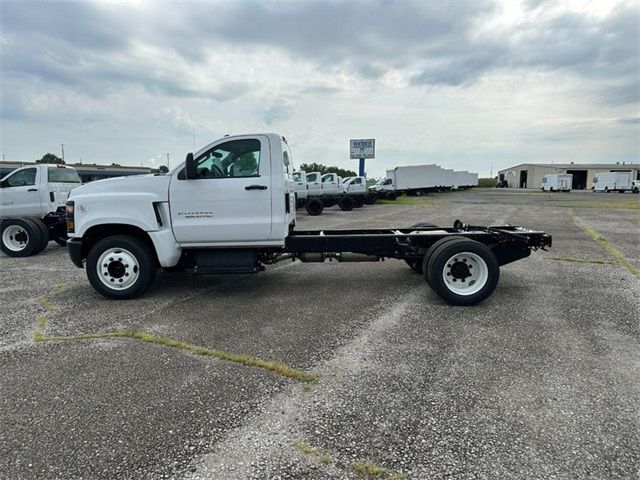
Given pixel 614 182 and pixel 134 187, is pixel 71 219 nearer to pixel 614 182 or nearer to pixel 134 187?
pixel 134 187

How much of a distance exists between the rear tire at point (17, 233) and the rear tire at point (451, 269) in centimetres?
874

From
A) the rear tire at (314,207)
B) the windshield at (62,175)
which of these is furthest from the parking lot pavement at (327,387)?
the rear tire at (314,207)

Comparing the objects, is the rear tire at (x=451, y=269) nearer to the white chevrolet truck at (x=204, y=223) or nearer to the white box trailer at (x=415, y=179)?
the white chevrolet truck at (x=204, y=223)

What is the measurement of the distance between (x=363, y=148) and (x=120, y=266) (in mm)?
34177

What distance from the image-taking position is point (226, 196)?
5.30m

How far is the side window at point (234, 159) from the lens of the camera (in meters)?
5.38

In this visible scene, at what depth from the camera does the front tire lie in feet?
17.7

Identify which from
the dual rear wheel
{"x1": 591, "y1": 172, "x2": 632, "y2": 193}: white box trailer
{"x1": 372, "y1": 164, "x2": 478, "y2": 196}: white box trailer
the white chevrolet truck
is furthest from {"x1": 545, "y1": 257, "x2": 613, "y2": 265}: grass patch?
{"x1": 591, "y1": 172, "x2": 632, "y2": 193}: white box trailer

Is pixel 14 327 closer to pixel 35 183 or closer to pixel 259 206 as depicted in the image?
pixel 259 206

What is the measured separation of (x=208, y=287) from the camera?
6234 millimetres

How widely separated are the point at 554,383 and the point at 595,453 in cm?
85

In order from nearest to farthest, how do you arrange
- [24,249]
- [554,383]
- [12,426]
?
[12,426], [554,383], [24,249]

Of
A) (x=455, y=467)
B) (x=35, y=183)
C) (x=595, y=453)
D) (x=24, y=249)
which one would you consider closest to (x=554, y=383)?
(x=595, y=453)

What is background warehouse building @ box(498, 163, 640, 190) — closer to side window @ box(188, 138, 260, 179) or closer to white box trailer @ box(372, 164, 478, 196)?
white box trailer @ box(372, 164, 478, 196)
